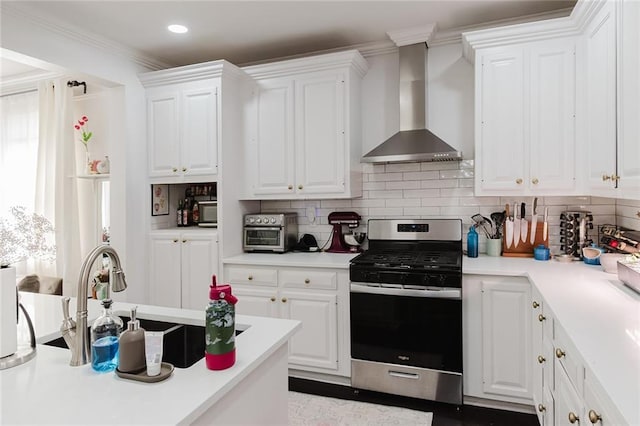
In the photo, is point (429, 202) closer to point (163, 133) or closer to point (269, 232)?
point (269, 232)

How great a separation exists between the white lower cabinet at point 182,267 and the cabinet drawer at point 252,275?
0.51 feet

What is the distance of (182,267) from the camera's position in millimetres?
3535

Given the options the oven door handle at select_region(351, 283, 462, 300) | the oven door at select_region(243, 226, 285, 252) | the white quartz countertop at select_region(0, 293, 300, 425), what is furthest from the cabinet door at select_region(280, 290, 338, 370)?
the white quartz countertop at select_region(0, 293, 300, 425)

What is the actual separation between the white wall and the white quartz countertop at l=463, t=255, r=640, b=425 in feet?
9.01

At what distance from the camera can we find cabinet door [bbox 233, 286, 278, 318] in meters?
3.23

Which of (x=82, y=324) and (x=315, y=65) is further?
(x=315, y=65)

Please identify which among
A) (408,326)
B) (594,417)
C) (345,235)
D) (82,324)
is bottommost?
(408,326)

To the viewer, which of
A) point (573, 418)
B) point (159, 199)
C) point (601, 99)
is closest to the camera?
point (573, 418)

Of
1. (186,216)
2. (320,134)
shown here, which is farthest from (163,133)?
(320,134)

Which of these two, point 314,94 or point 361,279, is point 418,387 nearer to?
point 361,279

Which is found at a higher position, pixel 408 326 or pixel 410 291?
pixel 410 291

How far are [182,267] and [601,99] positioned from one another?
10.7 feet

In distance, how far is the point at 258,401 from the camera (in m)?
1.39

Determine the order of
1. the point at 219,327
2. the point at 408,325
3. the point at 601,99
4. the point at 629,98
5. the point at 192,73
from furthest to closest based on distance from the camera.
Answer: the point at 192,73, the point at 408,325, the point at 601,99, the point at 629,98, the point at 219,327
